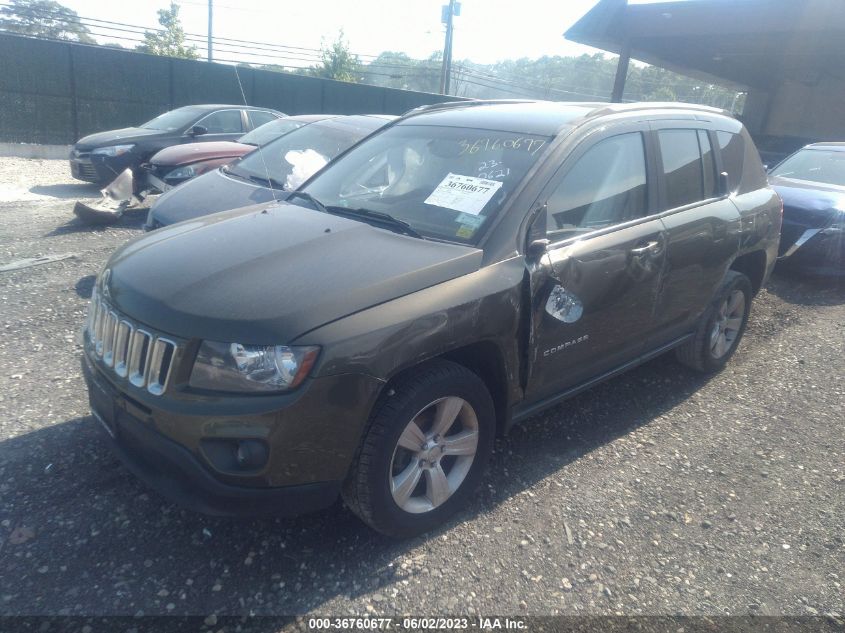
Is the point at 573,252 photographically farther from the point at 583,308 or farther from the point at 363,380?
the point at 363,380

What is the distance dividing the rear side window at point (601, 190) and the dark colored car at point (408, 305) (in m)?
0.01

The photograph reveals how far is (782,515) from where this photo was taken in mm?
3342

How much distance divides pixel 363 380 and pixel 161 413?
0.77 metres

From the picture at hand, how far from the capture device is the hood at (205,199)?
5.58m

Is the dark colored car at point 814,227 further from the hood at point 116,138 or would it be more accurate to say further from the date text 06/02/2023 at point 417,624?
the hood at point 116,138

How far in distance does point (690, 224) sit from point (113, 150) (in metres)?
9.23

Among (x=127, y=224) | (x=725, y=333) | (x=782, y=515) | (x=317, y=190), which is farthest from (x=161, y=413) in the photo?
(x=127, y=224)

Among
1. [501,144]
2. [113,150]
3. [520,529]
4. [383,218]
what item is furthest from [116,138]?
[520,529]

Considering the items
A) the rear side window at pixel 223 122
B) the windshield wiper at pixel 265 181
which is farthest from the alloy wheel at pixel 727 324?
the rear side window at pixel 223 122

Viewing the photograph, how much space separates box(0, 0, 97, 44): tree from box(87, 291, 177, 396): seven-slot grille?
58.2 feet

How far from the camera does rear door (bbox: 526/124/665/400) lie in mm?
3219

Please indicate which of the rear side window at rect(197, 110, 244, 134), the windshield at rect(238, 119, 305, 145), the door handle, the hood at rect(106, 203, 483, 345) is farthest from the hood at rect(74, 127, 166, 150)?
the door handle

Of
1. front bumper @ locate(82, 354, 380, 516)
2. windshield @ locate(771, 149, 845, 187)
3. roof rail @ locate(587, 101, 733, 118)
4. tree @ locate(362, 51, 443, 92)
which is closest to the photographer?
front bumper @ locate(82, 354, 380, 516)

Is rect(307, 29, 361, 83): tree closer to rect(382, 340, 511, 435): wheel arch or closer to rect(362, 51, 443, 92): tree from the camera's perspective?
rect(362, 51, 443, 92): tree
